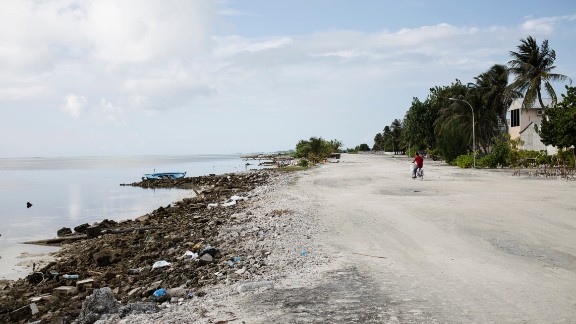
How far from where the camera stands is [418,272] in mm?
7363

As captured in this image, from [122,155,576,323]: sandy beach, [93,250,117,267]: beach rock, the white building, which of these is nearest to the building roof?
the white building

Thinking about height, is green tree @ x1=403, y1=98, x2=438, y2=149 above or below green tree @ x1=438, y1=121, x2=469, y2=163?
above

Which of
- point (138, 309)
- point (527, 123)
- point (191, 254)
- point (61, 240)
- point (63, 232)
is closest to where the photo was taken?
point (138, 309)

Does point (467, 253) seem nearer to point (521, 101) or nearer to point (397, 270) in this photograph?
point (397, 270)

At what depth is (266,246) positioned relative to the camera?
32.9 ft

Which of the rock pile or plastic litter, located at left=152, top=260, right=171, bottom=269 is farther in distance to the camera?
plastic litter, located at left=152, top=260, right=171, bottom=269

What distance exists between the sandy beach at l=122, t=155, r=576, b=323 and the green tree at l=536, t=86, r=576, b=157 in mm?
22546

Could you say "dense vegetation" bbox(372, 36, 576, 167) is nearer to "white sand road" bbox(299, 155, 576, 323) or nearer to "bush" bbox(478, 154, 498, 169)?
"bush" bbox(478, 154, 498, 169)

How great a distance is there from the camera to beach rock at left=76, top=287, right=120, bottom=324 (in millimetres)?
6129

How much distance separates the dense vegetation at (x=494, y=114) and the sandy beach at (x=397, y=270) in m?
25.6

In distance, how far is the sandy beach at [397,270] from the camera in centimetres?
562

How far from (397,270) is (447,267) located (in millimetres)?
881

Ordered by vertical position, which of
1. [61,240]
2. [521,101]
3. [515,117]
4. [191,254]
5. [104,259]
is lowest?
[61,240]

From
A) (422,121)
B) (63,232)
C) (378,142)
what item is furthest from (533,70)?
(378,142)
